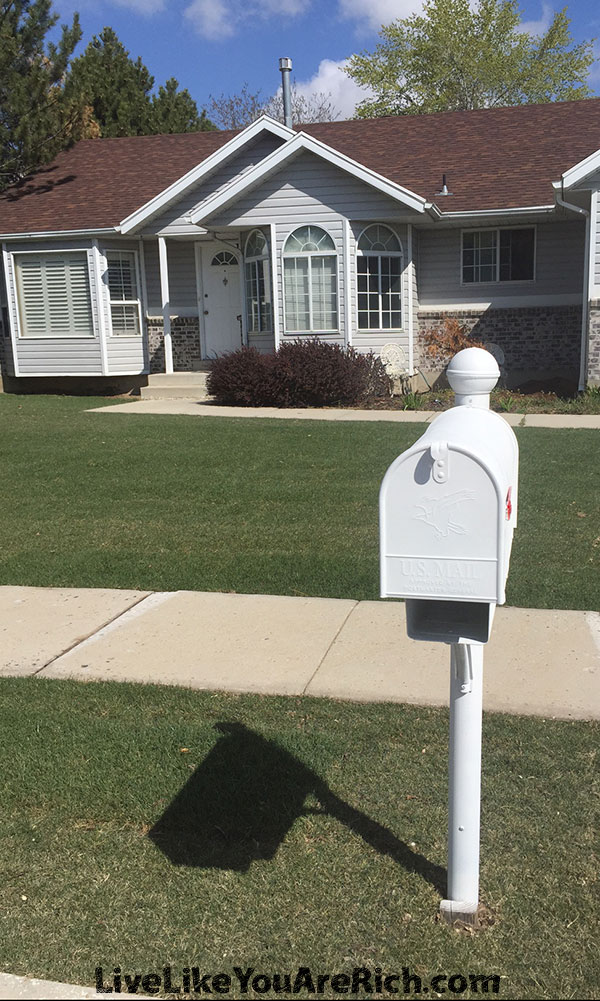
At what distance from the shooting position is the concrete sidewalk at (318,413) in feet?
42.5

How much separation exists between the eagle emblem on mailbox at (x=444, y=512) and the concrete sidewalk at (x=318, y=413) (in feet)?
34.5

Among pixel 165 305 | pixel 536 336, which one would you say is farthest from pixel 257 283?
pixel 536 336

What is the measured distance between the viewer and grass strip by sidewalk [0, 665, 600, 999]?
265cm

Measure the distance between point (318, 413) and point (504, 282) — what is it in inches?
252

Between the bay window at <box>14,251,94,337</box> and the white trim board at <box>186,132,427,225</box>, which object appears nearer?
the white trim board at <box>186,132,427,225</box>

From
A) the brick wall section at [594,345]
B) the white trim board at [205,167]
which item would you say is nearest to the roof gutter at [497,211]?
the brick wall section at [594,345]

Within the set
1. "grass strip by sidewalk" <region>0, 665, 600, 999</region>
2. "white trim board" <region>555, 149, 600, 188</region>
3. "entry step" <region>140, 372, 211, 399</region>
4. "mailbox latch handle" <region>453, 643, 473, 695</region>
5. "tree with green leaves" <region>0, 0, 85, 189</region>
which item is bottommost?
"grass strip by sidewalk" <region>0, 665, 600, 999</region>

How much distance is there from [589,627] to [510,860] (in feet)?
7.07

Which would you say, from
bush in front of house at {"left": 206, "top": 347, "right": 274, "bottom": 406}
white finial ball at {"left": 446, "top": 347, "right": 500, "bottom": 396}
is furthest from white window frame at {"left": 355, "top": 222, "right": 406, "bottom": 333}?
white finial ball at {"left": 446, "top": 347, "right": 500, "bottom": 396}

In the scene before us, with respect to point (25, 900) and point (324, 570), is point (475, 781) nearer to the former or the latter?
point (25, 900)

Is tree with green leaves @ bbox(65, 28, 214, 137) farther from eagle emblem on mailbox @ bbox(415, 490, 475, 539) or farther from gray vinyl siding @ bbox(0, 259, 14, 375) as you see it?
eagle emblem on mailbox @ bbox(415, 490, 475, 539)

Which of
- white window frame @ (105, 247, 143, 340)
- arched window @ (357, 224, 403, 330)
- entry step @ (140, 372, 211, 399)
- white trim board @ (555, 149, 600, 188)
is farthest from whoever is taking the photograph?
white window frame @ (105, 247, 143, 340)

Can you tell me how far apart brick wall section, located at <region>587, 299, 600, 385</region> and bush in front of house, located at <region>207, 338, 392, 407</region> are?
3758 mm

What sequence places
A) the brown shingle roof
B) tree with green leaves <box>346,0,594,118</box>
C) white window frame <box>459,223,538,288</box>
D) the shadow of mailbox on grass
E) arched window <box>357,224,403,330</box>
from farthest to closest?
tree with green leaves <box>346,0,594,118</box>
the brown shingle roof
white window frame <box>459,223,538,288</box>
arched window <box>357,224,403,330</box>
the shadow of mailbox on grass
